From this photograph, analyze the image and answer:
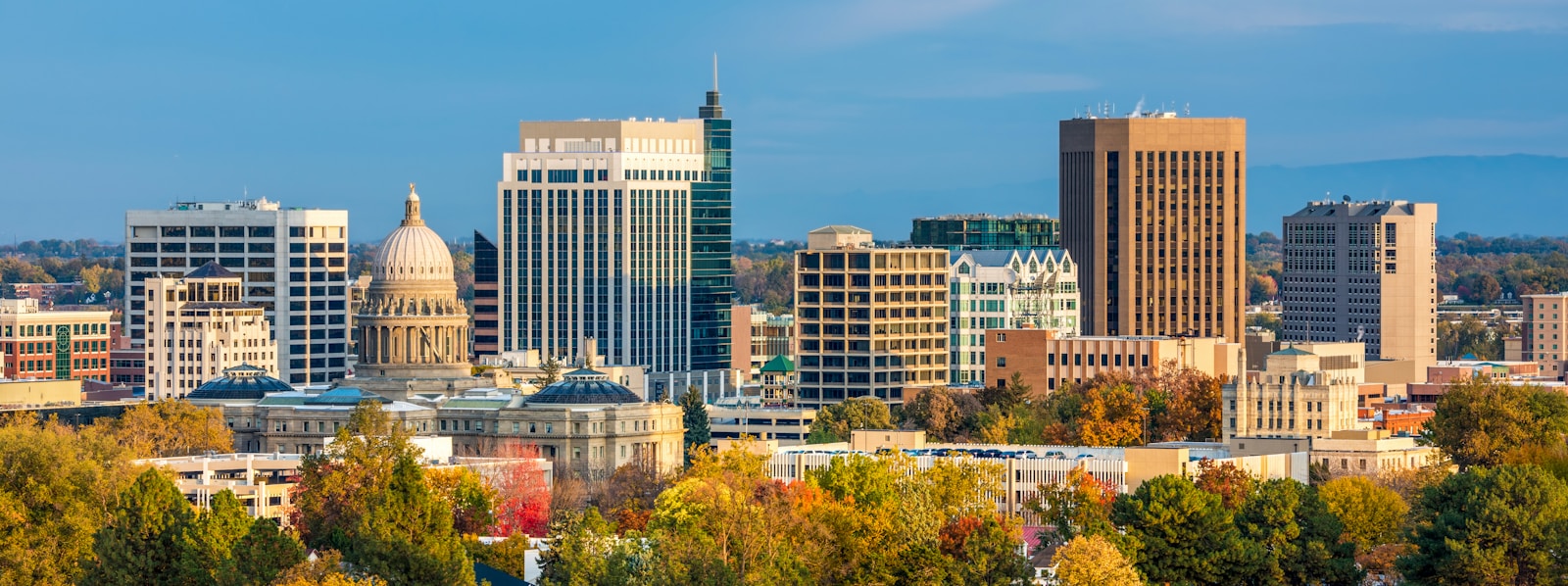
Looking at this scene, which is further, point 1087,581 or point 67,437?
point 67,437

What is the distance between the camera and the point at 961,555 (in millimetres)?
170625

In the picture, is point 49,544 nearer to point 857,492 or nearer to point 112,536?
point 112,536

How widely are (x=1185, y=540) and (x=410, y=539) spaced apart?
35727 millimetres

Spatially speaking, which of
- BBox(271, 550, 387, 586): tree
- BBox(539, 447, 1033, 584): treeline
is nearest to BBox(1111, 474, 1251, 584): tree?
BBox(539, 447, 1033, 584): treeline

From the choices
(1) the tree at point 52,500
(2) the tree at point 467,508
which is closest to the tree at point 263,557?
(1) the tree at point 52,500

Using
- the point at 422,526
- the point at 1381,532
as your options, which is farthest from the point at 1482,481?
the point at 422,526

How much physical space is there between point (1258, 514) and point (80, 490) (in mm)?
56117

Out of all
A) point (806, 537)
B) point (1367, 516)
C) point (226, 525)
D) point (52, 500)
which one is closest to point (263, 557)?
point (226, 525)

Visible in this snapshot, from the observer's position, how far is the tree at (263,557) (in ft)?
514

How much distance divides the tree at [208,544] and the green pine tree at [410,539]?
5061mm

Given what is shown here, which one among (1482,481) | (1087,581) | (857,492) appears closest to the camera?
(1087,581)

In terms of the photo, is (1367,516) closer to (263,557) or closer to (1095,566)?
(1095,566)

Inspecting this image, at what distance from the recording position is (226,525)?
165375 millimetres

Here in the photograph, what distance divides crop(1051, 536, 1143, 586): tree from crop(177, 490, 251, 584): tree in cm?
3533
